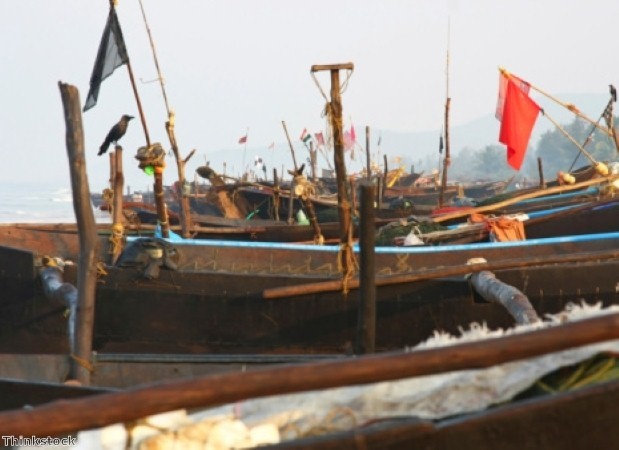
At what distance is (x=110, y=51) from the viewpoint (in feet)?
36.6

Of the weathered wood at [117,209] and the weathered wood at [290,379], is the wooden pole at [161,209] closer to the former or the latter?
the weathered wood at [117,209]

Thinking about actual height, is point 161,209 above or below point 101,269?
above

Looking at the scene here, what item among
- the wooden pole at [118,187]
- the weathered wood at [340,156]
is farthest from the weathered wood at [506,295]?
the wooden pole at [118,187]

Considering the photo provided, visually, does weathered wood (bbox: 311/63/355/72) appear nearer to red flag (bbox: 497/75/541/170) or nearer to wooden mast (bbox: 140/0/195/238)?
wooden mast (bbox: 140/0/195/238)

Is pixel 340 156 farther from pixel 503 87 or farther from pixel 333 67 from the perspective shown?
pixel 503 87

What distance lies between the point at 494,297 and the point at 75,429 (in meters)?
5.06

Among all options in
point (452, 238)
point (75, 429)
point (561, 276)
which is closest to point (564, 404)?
point (75, 429)

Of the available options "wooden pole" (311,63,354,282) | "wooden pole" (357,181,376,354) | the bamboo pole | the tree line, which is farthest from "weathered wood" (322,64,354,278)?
the tree line

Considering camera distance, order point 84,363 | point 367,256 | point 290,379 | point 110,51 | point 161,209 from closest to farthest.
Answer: point 290,379 → point 84,363 → point 367,256 → point 161,209 → point 110,51

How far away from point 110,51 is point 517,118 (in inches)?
261

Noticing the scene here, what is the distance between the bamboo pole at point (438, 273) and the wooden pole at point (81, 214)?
2.41 m

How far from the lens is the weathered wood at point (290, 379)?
238 centimetres

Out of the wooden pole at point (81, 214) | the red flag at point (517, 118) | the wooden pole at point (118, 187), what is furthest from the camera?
the red flag at point (517, 118)

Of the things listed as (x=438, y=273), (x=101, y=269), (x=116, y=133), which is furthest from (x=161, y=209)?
(x=438, y=273)
